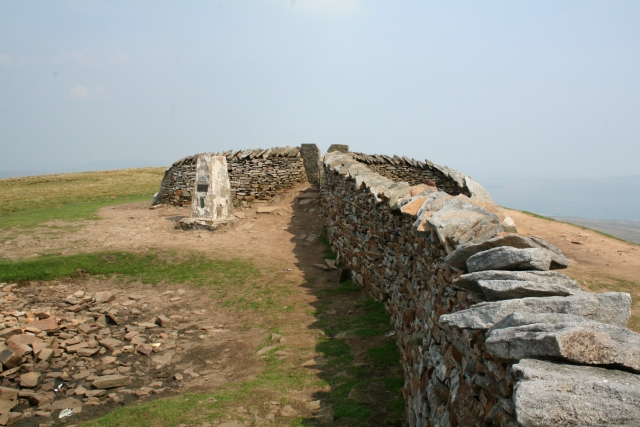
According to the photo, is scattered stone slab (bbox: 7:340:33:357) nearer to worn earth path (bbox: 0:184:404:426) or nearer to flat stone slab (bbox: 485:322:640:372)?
worn earth path (bbox: 0:184:404:426)

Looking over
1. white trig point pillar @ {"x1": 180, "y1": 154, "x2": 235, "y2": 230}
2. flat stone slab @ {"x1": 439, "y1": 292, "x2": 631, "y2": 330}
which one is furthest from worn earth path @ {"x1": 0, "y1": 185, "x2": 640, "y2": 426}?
flat stone slab @ {"x1": 439, "y1": 292, "x2": 631, "y2": 330}

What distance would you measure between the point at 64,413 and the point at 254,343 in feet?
9.60

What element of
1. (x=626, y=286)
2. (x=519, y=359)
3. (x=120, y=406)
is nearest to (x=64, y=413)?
(x=120, y=406)

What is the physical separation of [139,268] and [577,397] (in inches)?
441

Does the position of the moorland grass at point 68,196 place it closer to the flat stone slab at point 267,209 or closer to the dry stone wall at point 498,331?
the flat stone slab at point 267,209

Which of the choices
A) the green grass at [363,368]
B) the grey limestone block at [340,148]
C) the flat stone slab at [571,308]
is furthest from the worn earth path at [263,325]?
the grey limestone block at [340,148]

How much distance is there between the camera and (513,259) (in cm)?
361

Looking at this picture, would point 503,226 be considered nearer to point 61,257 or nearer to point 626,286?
point 626,286

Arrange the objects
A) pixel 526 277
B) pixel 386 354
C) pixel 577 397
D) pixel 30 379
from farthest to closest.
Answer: pixel 30 379
pixel 386 354
pixel 526 277
pixel 577 397

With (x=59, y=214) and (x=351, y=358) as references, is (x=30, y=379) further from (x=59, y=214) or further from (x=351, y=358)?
(x=59, y=214)

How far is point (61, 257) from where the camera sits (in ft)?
39.5

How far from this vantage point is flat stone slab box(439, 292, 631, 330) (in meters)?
2.83

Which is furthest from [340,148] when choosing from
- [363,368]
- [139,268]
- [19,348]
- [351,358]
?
[19,348]

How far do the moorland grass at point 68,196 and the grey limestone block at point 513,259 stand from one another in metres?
15.5
